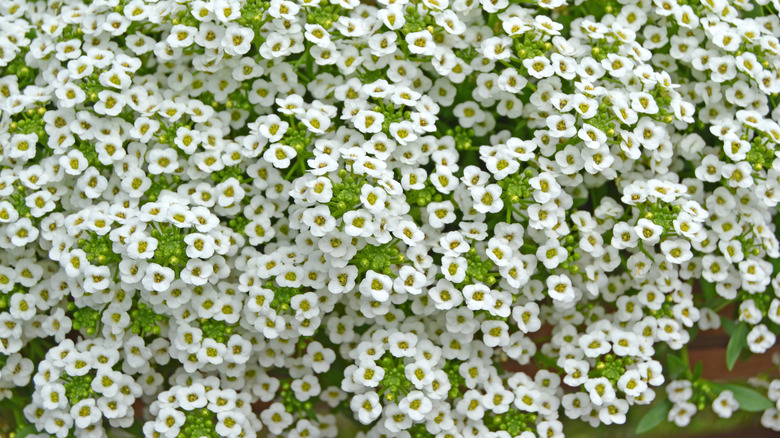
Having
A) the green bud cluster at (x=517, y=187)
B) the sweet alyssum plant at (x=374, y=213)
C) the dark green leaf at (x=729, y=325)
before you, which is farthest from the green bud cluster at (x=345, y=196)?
the dark green leaf at (x=729, y=325)

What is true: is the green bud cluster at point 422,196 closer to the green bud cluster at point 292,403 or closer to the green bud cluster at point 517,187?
the green bud cluster at point 517,187

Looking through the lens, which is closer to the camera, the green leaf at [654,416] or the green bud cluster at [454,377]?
the green bud cluster at [454,377]

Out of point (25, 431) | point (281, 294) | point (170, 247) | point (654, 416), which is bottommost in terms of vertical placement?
point (25, 431)

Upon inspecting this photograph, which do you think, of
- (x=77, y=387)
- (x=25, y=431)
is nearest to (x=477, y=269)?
(x=77, y=387)

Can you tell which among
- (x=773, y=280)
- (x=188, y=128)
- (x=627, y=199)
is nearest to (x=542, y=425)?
(x=627, y=199)

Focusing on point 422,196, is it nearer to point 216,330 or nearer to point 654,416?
point 216,330

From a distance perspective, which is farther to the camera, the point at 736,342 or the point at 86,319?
the point at 736,342
